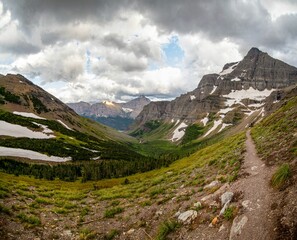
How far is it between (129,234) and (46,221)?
790cm

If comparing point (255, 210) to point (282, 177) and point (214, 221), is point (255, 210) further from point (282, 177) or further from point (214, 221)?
point (282, 177)

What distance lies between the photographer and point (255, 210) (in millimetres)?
17406

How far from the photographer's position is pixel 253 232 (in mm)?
15297

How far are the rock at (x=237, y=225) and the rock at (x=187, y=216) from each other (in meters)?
3.79

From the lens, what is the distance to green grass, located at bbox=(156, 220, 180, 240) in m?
19.1

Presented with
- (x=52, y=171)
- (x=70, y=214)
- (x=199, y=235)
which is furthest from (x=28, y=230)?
(x=52, y=171)

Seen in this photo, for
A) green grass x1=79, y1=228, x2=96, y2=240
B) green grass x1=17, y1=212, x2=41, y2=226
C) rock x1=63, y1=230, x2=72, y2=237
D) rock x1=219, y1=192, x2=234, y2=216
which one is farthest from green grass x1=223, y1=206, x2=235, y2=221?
green grass x1=17, y1=212, x2=41, y2=226

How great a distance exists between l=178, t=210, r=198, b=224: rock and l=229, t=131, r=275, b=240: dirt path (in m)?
3.63

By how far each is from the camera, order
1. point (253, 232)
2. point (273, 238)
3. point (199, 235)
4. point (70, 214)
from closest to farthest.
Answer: point (273, 238), point (253, 232), point (199, 235), point (70, 214)

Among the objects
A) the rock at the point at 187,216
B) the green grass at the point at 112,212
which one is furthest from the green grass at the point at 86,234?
the rock at the point at 187,216

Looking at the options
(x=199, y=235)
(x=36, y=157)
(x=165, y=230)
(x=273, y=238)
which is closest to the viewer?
(x=273, y=238)

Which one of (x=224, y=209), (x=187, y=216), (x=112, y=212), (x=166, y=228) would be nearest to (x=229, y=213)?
(x=224, y=209)

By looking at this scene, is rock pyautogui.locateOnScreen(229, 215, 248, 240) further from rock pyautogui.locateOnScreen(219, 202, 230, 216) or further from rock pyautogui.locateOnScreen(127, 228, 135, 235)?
rock pyautogui.locateOnScreen(127, 228, 135, 235)

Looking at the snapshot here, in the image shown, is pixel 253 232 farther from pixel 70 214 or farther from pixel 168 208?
pixel 70 214
